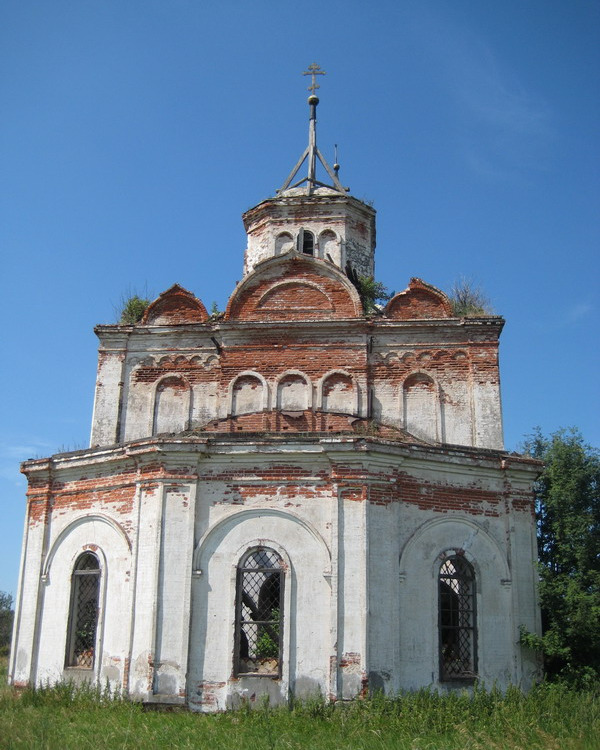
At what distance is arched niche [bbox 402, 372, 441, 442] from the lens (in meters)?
17.9

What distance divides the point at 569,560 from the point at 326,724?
18.7ft

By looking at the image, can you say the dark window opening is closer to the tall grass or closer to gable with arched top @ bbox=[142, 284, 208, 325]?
gable with arched top @ bbox=[142, 284, 208, 325]

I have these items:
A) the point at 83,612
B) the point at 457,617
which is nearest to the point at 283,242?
the point at 83,612

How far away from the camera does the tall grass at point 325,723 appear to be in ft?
31.0

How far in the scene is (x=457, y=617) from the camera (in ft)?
43.4

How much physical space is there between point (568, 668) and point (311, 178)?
15.1m

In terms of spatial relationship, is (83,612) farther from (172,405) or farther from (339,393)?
(339,393)

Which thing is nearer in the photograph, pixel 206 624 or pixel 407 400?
pixel 206 624

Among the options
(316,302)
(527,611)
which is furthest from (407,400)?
(527,611)

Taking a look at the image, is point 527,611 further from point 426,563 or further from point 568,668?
point 426,563

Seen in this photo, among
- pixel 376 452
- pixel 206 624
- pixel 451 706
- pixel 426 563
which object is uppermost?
pixel 376 452

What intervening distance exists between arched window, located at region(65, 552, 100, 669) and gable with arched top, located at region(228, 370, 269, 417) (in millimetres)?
5180

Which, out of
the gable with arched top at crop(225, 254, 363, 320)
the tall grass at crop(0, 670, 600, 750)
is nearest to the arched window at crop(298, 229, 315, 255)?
the gable with arched top at crop(225, 254, 363, 320)

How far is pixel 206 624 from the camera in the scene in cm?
1234
